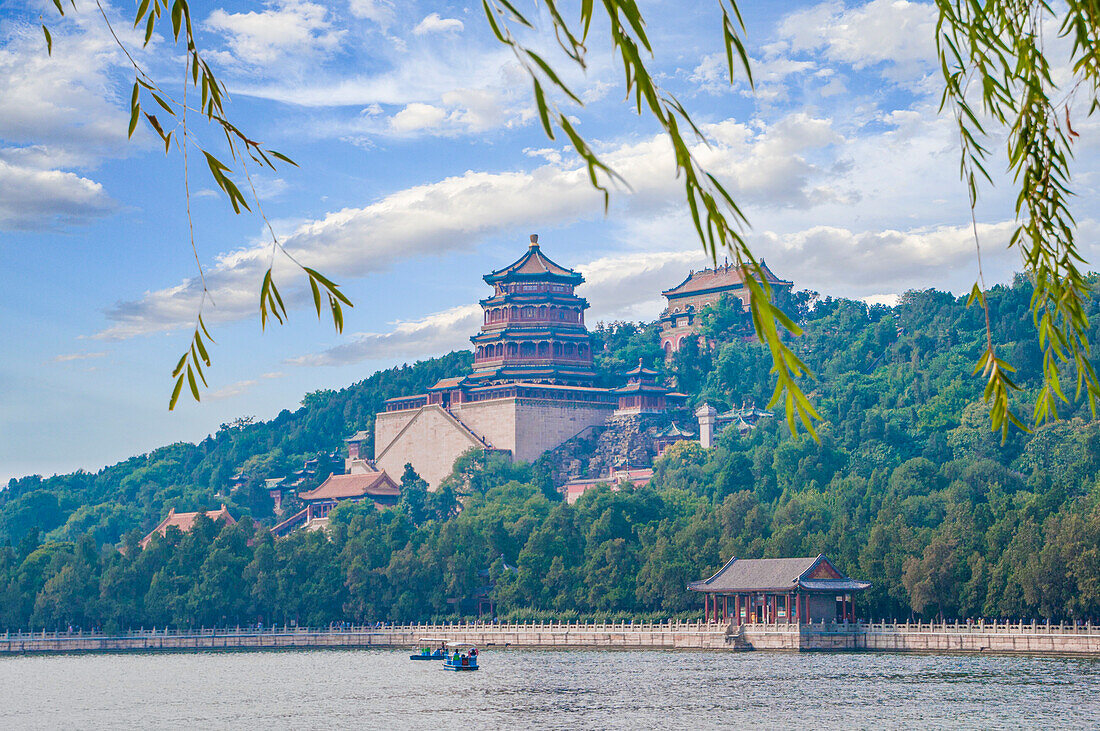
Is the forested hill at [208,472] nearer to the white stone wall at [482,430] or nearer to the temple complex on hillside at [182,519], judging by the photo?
the temple complex on hillside at [182,519]

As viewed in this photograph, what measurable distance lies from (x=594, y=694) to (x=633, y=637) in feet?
61.0

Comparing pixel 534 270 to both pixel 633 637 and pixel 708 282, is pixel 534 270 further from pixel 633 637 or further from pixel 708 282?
pixel 633 637

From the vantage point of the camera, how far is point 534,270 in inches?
4048

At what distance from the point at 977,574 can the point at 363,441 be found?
58.4 meters

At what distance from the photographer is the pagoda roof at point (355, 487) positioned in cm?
9369

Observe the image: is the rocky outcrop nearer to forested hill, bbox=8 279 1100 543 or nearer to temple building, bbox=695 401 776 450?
temple building, bbox=695 401 776 450

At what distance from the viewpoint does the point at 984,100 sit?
20.2ft

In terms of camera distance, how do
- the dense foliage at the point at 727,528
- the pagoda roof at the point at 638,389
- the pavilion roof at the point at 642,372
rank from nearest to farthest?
the dense foliage at the point at 727,528, the pagoda roof at the point at 638,389, the pavilion roof at the point at 642,372

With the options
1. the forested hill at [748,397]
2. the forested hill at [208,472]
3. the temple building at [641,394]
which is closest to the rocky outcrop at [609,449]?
the temple building at [641,394]

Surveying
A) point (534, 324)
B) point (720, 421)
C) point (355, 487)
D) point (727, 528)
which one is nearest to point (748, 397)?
point (720, 421)

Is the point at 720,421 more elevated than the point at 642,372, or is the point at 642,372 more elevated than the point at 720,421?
the point at 642,372

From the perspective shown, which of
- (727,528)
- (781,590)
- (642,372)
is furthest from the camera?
(642,372)

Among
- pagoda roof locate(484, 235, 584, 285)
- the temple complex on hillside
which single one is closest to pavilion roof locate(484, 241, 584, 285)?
pagoda roof locate(484, 235, 584, 285)

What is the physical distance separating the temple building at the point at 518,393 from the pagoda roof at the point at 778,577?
108 feet
